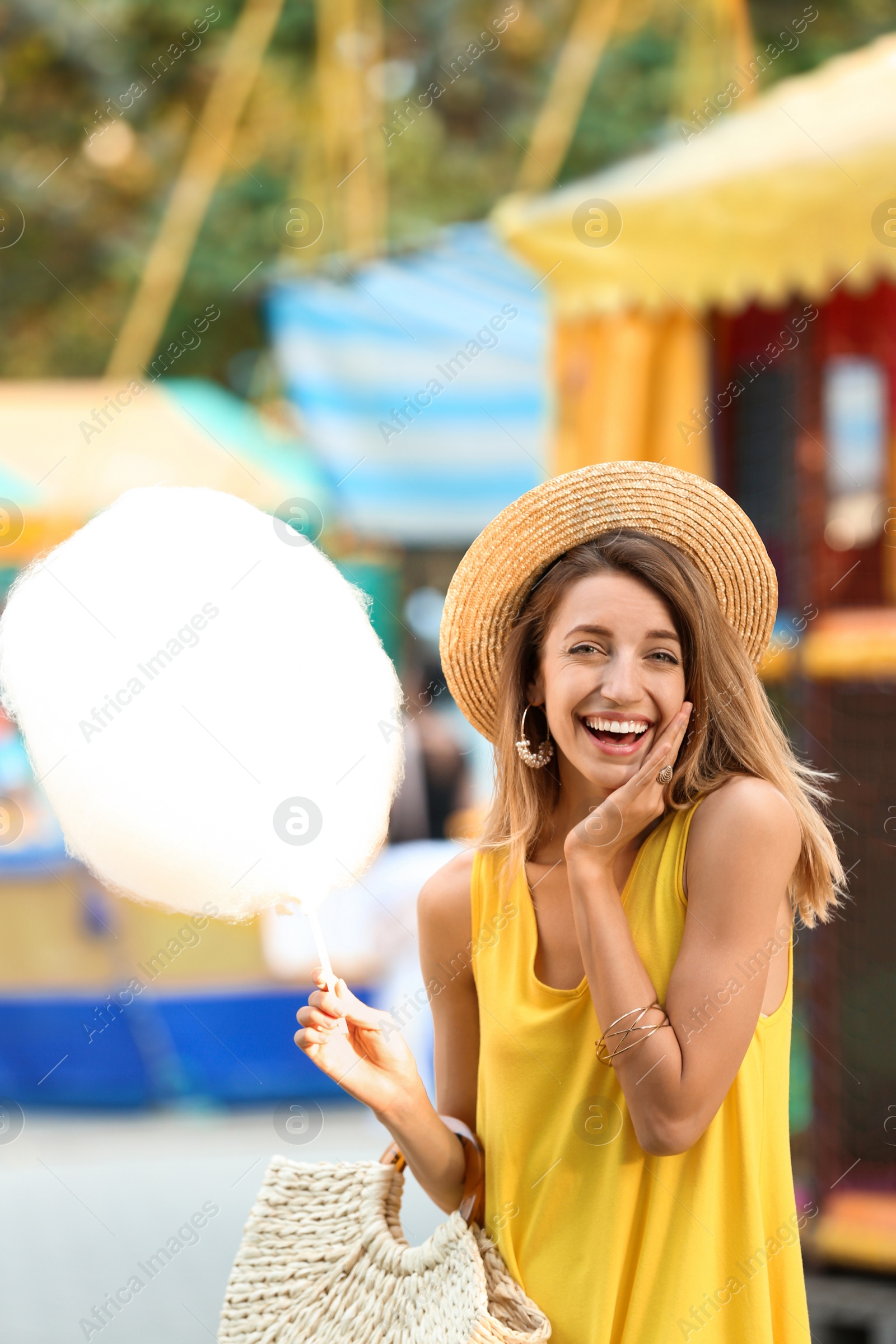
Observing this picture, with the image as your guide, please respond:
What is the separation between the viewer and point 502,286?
19.0ft

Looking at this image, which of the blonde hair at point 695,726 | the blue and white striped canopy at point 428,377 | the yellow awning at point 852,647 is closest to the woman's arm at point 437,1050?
the blonde hair at point 695,726

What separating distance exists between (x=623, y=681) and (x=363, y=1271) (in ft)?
2.69

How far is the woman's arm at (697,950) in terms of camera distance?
4.80 ft

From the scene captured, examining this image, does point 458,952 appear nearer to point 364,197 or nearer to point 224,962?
point 224,962

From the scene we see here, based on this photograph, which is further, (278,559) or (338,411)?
(338,411)

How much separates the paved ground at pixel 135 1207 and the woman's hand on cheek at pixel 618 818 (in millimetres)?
3350

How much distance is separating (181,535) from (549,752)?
23.9 inches

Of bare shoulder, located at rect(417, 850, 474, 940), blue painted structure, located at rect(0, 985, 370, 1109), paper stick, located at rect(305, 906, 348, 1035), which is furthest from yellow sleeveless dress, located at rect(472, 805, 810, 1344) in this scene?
blue painted structure, located at rect(0, 985, 370, 1109)

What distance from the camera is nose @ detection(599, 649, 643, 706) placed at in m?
1.60

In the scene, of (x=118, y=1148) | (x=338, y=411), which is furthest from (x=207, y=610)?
(x=118, y=1148)

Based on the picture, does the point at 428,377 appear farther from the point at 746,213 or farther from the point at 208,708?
the point at 208,708

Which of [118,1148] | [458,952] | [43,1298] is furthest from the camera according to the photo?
[118,1148]

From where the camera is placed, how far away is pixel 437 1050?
1.88m

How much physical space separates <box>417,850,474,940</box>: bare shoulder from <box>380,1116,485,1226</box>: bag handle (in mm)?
256
